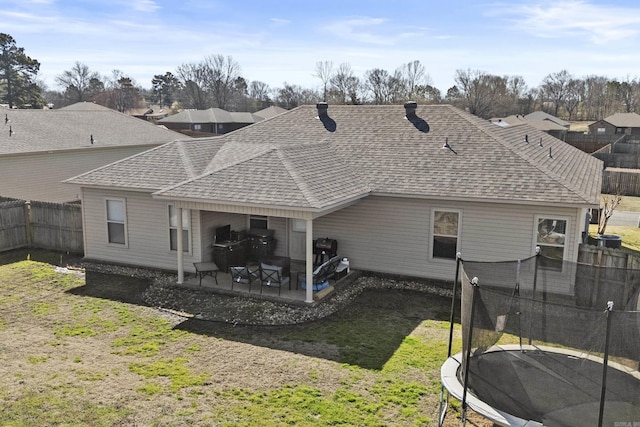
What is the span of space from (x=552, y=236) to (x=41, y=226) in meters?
15.6

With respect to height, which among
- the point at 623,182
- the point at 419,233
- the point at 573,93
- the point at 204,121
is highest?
the point at 573,93

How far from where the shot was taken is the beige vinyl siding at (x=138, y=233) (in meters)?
14.5

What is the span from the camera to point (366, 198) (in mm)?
14281

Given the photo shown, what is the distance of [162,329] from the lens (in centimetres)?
1055

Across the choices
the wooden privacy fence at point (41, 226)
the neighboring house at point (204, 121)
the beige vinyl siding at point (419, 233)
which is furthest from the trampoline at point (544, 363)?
the neighboring house at point (204, 121)

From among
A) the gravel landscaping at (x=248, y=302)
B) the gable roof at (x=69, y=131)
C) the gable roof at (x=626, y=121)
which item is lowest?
the gravel landscaping at (x=248, y=302)

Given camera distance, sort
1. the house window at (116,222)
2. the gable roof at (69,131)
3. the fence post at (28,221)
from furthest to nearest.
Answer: the gable roof at (69,131) → the fence post at (28,221) → the house window at (116,222)

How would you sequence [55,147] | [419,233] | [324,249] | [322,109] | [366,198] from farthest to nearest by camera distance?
1. [55,147]
2. [322,109]
3. [324,249]
4. [366,198]
5. [419,233]

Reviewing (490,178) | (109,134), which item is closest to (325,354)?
(490,178)

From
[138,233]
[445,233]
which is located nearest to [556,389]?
[445,233]

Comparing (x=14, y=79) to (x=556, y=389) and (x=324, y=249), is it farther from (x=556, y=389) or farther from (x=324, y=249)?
(x=556, y=389)

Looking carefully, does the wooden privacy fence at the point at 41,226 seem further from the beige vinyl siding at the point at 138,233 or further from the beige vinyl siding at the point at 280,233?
the beige vinyl siding at the point at 280,233

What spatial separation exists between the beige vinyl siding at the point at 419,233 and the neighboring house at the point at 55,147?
42.6ft

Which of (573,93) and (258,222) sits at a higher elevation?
(573,93)
